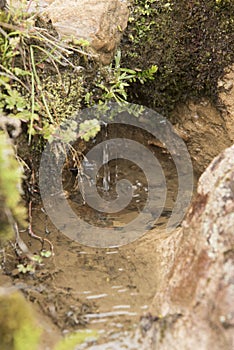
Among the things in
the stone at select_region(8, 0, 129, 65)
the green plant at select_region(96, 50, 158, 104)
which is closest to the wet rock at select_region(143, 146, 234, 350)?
the green plant at select_region(96, 50, 158, 104)

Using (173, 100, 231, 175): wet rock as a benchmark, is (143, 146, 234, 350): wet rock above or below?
below

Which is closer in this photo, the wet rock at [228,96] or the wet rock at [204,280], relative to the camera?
the wet rock at [204,280]

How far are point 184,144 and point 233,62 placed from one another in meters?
0.87

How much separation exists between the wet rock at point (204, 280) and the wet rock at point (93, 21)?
5.19 feet

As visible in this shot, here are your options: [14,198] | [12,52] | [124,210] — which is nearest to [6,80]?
[12,52]

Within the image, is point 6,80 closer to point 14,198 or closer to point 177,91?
point 14,198

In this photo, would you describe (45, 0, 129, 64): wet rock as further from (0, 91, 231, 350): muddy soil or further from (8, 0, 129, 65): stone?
(0, 91, 231, 350): muddy soil

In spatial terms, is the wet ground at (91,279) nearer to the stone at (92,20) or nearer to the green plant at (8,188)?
the green plant at (8,188)

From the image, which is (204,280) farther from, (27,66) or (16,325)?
(27,66)

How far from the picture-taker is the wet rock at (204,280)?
7.97 feet

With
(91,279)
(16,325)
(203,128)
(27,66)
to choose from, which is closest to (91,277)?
(91,279)

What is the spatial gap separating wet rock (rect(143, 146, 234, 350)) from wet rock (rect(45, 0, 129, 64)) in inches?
62.3

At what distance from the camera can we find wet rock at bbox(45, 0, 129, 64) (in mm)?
3916

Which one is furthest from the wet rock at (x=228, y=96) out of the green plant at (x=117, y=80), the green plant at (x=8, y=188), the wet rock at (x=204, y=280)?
the green plant at (x=8, y=188)
